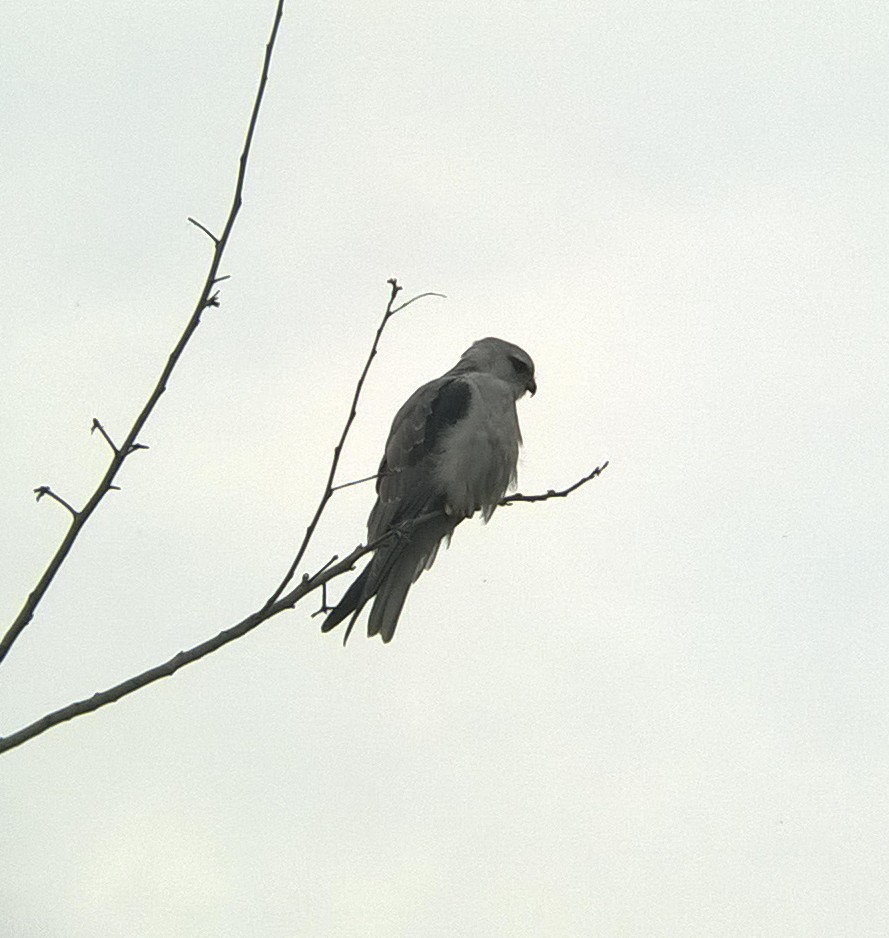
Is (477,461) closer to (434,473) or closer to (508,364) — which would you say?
(434,473)

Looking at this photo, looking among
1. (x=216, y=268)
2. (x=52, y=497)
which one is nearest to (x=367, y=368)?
(x=216, y=268)

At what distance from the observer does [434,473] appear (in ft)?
24.4

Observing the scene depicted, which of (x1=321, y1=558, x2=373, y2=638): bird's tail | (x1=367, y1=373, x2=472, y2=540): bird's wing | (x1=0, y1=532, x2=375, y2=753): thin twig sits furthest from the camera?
(x1=367, y1=373, x2=472, y2=540): bird's wing

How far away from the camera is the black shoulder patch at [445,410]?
7.55 m

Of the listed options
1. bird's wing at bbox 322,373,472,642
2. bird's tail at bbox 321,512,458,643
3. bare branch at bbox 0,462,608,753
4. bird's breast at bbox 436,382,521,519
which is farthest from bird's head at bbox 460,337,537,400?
bare branch at bbox 0,462,608,753

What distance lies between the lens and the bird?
7.35 m

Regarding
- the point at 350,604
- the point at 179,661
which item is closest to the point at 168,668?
the point at 179,661

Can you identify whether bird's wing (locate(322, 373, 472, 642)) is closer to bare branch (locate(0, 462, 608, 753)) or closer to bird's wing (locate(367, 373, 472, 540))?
bird's wing (locate(367, 373, 472, 540))

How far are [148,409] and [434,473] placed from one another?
442 cm

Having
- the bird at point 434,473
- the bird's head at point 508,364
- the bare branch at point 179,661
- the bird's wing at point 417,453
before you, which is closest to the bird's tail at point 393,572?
the bird at point 434,473

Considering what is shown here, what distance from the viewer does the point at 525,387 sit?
8422 millimetres

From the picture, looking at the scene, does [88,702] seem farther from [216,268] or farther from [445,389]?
[445,389]

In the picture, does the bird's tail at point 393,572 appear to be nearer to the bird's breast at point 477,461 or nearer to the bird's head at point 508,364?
the bird's breast at point 477,461

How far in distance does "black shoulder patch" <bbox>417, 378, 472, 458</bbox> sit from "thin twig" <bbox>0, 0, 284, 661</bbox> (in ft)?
14.1
